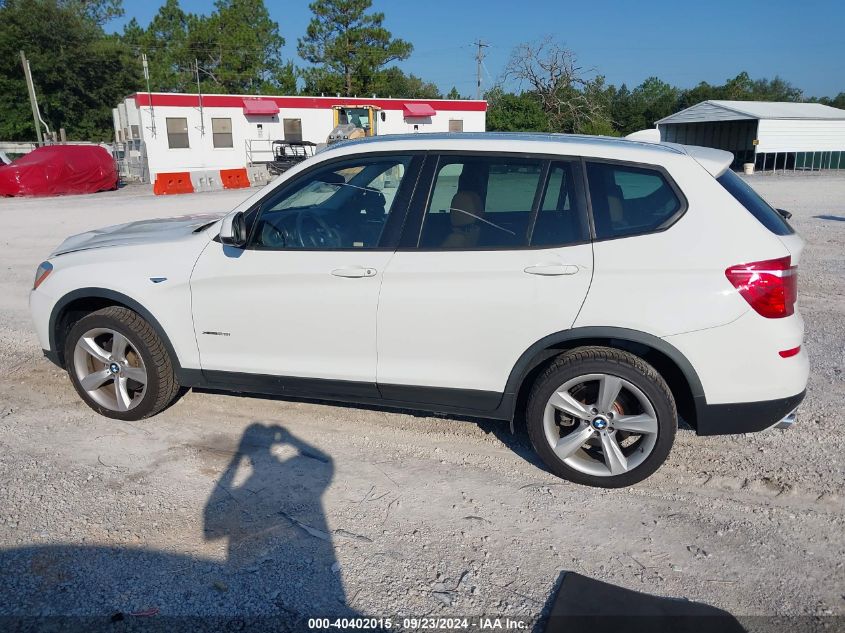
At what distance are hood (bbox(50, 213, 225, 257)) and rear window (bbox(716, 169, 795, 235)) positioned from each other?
330 cm

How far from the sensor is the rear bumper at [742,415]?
354cm

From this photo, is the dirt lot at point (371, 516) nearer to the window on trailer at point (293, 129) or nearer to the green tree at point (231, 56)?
the window on trailer at point (293, 129)

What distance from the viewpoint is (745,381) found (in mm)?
3490

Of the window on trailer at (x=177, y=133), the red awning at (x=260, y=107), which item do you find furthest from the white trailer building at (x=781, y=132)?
the window on trailer at (x=177, y=133)

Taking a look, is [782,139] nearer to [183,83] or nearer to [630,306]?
[630,306]

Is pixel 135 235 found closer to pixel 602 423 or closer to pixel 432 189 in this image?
pixel 432 189

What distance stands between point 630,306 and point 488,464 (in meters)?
1.30

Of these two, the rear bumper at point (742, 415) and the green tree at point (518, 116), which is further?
the green tree at point (518, 116)

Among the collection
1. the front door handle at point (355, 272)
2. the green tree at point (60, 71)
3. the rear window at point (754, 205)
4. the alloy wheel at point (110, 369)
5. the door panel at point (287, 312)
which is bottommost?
the alloy wheel at point (110, 369)

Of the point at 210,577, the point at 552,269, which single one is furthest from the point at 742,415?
the point at 210,577

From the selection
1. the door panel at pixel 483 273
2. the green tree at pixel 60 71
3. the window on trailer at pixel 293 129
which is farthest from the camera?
the green tree at pixel 60 71

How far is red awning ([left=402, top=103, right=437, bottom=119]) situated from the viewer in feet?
134

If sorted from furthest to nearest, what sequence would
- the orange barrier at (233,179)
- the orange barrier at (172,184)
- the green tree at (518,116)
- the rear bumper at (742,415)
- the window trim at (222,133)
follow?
the green tree at (518,116), the window trim at (222,133), the orange barrier at (233,179), the orange barrier at (172,184), the rear bumper at (742,415)

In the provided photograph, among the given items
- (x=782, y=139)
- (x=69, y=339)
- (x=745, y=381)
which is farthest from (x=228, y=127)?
(x=745, y=381)
